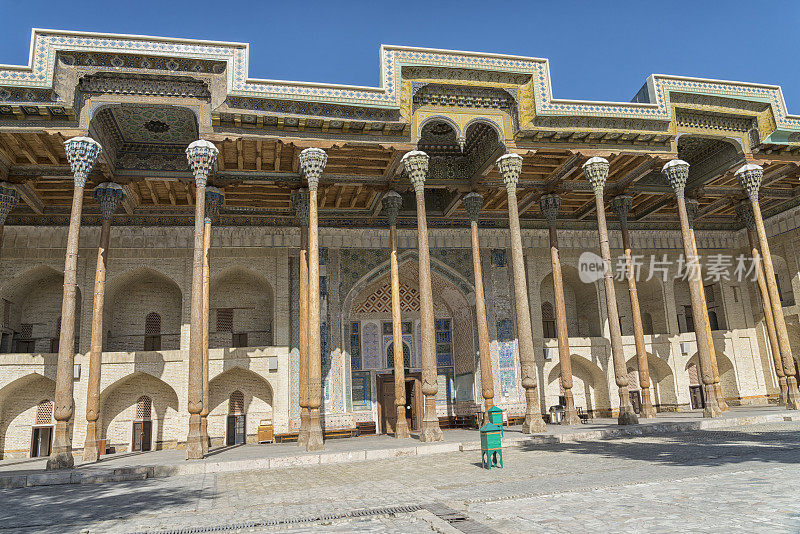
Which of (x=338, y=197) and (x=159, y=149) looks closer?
(x=159, y=149)

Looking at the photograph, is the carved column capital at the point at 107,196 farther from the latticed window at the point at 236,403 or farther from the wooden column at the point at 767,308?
the wooden column at the point at 767,308

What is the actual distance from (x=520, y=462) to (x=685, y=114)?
37.4ft

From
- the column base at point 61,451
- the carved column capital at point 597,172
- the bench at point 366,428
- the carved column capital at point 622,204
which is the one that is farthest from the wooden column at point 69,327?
the carved column capital at point 622,204

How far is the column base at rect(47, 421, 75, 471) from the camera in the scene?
1065 centimetres

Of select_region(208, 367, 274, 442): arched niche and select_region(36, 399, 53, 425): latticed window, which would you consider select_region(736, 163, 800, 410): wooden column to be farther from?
select_region(36, 399, 53, 425): latticed window

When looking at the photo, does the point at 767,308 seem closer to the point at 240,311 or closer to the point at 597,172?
the point at 597,172

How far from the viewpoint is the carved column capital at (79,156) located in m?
12.0

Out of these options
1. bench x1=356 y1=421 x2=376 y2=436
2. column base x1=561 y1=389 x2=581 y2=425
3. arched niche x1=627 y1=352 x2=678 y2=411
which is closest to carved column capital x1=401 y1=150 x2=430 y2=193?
column base x1=561 y1=389 x2=581 y2=425

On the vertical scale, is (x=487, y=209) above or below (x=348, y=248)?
above

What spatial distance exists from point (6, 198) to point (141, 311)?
17.2 ft

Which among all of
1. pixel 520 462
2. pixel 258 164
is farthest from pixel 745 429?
pixel 258 164

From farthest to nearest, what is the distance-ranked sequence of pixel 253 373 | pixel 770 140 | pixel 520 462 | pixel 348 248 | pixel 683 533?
1. pixel 348 248
2. pixel 253 373
3. pixel 770 140
4. pixel 520 462
5. pixel 683 533

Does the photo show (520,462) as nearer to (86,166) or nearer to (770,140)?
(86,166)

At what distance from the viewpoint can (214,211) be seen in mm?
15266
